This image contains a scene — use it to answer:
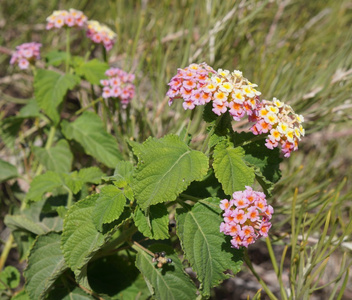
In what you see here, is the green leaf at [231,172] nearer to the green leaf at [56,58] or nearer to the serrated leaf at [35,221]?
the serrated leaf at [35,221]

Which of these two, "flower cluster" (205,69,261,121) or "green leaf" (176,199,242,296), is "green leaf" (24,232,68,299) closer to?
"green leaf" (176,199,242,296)

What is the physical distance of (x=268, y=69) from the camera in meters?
1.70

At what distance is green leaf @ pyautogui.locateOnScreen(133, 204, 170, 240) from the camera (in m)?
0.96

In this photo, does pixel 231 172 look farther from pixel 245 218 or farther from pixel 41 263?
pixel 41 263

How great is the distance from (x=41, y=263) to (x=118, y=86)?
724 mm

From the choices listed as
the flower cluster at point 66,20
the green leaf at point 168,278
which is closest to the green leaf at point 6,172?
the flower cluster at point 66,20

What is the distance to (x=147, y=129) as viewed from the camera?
170cm

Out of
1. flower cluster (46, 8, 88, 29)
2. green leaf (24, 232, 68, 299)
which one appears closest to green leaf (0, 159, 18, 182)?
green leaf (24, 232, 68, 299)

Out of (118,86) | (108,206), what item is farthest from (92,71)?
(108,206)

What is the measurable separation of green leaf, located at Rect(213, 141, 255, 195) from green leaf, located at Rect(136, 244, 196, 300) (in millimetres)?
329

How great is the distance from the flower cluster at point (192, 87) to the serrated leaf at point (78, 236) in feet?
1.39

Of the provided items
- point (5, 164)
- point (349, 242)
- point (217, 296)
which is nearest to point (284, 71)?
point (349, 242)

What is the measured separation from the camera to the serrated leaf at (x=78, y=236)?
102 centimetres

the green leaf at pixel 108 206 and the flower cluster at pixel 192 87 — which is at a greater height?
the flower cluster at pixel 192 87
